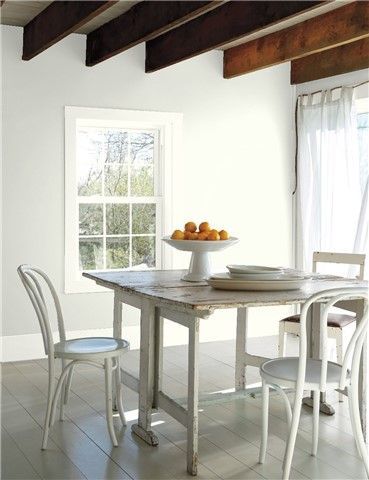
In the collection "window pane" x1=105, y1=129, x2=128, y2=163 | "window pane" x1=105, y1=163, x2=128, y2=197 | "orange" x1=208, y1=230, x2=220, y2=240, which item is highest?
"window pane" x1=105, y1=129, x2=128, y2=163

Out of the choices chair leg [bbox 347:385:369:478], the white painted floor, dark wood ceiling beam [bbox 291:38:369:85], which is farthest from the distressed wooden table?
dark wood ceiling beam [bbox 291:38:369:85]

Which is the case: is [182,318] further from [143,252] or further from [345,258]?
[143,252]

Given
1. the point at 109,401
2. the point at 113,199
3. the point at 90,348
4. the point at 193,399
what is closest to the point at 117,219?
the point at 113,199

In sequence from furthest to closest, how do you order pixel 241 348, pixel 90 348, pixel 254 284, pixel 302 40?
pixel 302 40
pixel 241 348
pixel 90 348
pixel 254 284

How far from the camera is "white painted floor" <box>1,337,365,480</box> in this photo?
3.13 m

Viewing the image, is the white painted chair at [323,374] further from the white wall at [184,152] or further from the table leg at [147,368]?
the white wall at [184,152]

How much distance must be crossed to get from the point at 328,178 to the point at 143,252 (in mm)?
1740

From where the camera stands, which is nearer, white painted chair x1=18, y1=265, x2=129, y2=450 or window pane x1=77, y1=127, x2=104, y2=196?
white painted chair x1=18, y1=265, x2=129, y2=450

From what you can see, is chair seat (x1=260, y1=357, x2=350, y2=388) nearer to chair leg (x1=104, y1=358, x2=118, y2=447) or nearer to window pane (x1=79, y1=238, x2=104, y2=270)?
chair leg (x1=104, y1=358, x2=118, y2=447)

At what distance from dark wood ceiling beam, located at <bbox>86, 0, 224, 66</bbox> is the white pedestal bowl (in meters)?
1.29

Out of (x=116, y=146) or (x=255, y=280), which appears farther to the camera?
(x=116, y=146)

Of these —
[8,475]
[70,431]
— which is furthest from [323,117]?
[8,475]

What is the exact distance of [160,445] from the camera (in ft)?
11.3

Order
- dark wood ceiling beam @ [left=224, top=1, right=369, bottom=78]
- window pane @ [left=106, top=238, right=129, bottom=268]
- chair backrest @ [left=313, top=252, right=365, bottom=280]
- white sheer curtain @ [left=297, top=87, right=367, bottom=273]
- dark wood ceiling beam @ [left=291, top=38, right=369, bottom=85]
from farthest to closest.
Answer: window pane @ [left=106, top=238, right=129, bottom=268] < white sheer curtain @ [left=297, top=87, right=367, bottom=273] < dark wood ceiling beam @ [left=291, top=38, right=369, bottom=85] < dark wood ceiling beam @ [left=224, top=1, right=369, bottom=78] < chair backrest @ [left=313, top=252, right=365, bottom=280]
